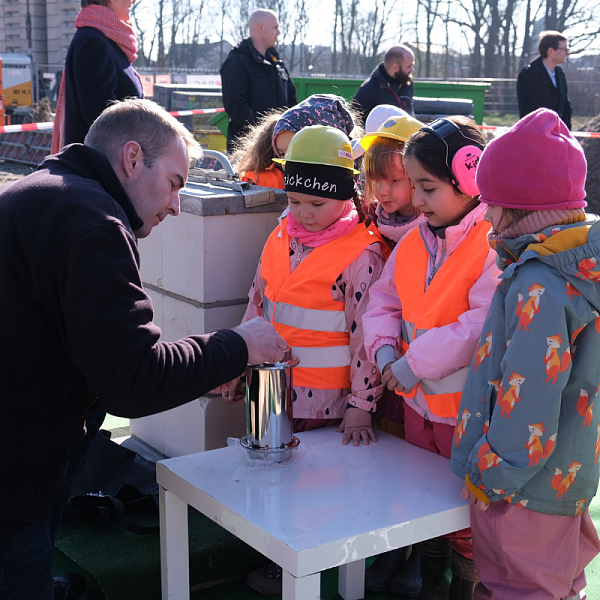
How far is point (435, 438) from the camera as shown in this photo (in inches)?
86.0

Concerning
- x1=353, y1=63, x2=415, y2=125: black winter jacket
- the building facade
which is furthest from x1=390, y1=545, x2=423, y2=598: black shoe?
the building facade

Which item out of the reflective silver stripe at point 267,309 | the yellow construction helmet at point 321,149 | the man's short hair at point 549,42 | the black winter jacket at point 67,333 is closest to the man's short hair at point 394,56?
the man's short hair at point 549,42

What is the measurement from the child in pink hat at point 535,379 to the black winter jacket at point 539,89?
6.19 m

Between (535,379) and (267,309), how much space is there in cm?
103

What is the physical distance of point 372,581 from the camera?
2.47 m

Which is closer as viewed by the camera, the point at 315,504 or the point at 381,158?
the point at 315,504

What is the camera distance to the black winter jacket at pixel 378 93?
20.7 ft

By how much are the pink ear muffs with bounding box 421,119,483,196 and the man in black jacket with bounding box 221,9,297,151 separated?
3323 mm

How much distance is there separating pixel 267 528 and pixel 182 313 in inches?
50.3

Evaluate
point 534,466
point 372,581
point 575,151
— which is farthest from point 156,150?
point 372,581

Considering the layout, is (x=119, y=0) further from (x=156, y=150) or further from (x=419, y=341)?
(x=419, y=341)

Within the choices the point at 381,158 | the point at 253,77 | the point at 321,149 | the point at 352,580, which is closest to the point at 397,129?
the point at 381,158

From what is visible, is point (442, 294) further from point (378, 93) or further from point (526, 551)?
point (378, 93)

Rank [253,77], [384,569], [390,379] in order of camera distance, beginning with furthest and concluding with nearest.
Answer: [253,77], [384,569], [390,379]
